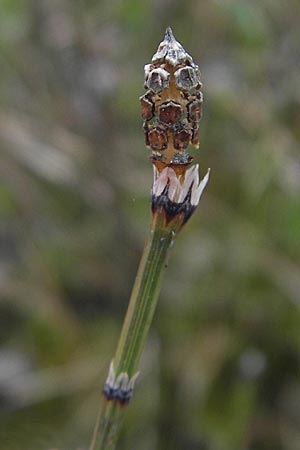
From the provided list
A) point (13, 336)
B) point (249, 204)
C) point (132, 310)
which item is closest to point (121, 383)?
point (132, 310)

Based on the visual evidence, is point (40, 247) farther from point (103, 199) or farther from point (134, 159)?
point (134, 159)

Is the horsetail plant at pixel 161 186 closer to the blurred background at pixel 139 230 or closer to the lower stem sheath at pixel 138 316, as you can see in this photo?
the lower stem sheath at pixel 138 316

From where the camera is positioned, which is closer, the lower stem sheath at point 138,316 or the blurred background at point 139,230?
the lower stem sheath at point 138,316

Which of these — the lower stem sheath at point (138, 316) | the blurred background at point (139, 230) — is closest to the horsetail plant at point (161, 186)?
the lower stem sheath at point (138, 316)

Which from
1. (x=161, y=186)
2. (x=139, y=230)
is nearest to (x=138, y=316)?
(x=161, y=186)

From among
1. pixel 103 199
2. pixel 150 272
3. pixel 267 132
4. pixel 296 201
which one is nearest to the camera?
pixel 150 272

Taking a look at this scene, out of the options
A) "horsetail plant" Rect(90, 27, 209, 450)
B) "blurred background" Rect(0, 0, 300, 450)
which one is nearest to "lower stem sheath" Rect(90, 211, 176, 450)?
"horsetail plant" Rect(90, 27, 209, 450)

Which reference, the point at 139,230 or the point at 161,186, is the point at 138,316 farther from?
the point at 139,230
